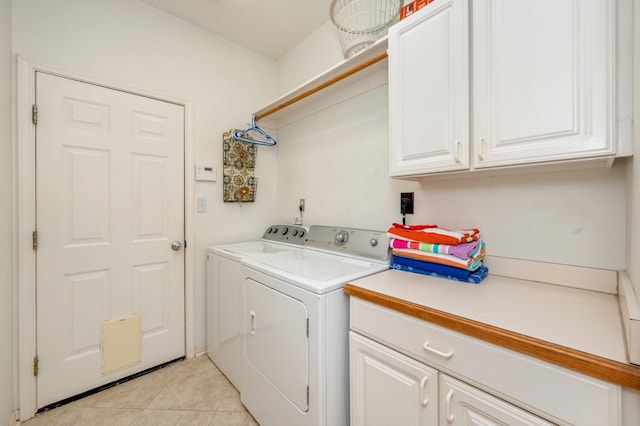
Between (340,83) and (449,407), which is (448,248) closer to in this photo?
(449,407)

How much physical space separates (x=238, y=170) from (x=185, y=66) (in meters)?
0.94

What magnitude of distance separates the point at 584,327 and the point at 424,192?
0.93 meters

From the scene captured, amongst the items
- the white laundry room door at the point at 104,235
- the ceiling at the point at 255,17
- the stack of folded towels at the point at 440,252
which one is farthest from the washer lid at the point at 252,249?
the ceiling at the point at 255,17

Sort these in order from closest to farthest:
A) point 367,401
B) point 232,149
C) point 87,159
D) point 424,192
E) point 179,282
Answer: point 367,401 < point 424,192 < point 87,159 < point 179,282 < point 232,149

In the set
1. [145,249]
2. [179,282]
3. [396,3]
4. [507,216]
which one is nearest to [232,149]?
[145,249]

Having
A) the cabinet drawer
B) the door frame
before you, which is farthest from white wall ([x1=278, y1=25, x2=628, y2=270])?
the door frame

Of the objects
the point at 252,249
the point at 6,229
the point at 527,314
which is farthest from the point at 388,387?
the point at 6,229

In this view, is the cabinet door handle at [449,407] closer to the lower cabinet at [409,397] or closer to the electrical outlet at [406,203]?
the lower cabinet at [409,397]

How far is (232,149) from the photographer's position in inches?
93.0

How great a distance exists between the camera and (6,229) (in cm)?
146

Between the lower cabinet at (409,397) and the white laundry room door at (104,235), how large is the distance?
170 cm

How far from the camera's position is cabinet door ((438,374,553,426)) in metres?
0.71

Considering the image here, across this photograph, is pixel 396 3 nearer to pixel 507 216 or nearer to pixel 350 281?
pixel 507 216

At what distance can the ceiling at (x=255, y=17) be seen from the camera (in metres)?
1.97
